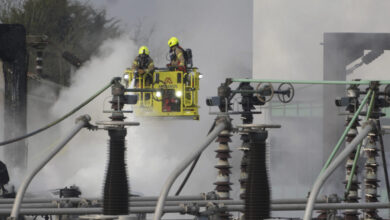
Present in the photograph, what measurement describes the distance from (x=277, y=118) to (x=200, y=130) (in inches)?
539

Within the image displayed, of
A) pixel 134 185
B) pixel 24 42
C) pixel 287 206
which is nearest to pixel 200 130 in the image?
pixel 134 185

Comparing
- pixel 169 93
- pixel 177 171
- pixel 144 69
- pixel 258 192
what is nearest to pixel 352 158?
pixel 177 171

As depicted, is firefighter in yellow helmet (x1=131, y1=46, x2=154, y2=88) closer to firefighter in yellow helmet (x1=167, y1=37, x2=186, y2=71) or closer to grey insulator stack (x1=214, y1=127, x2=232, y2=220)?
firefighter in yellow helmet (x1=167, y1=37, x2=186, y2=71)

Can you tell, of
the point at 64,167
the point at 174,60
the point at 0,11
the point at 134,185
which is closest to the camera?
the point at 174,60

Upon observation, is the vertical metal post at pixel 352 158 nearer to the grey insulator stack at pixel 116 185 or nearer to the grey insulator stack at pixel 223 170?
the grey insulator stack at pixel 223 170

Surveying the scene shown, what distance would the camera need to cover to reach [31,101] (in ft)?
213

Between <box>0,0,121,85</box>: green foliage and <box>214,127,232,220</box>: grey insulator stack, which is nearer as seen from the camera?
<box>214,127,232,220</box>: grey insulator stack

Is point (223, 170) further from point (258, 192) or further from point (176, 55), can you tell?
point (176, 55)

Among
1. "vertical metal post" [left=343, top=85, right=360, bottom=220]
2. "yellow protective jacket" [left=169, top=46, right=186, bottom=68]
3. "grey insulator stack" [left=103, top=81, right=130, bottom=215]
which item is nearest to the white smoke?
"yellow protective jacket" [left=169, top=46, right=186, bottom=68]

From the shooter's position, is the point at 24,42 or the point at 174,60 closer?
the point at 24,42

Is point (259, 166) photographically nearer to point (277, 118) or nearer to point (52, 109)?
point (52, 109)

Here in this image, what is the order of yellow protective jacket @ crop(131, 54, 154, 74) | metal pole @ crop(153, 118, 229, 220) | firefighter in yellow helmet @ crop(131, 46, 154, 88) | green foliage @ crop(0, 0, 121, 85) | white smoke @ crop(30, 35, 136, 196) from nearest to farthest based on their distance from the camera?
metal pole @ crop(153, 118, 229, 220) < firefighter in yellow helmet @ crop(131, 46, 154, 88) < yellow protective jacket @ crop(131, 54, 154, 74) < white smoke @ crop(30, 35, 136, 196) < green foliage @ crop(0, 0, 121, 85)

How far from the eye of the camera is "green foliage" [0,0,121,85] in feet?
206

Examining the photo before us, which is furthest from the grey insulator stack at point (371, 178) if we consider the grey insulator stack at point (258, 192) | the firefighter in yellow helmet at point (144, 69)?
the firefighter in yellow helmet at point (144, 69)
